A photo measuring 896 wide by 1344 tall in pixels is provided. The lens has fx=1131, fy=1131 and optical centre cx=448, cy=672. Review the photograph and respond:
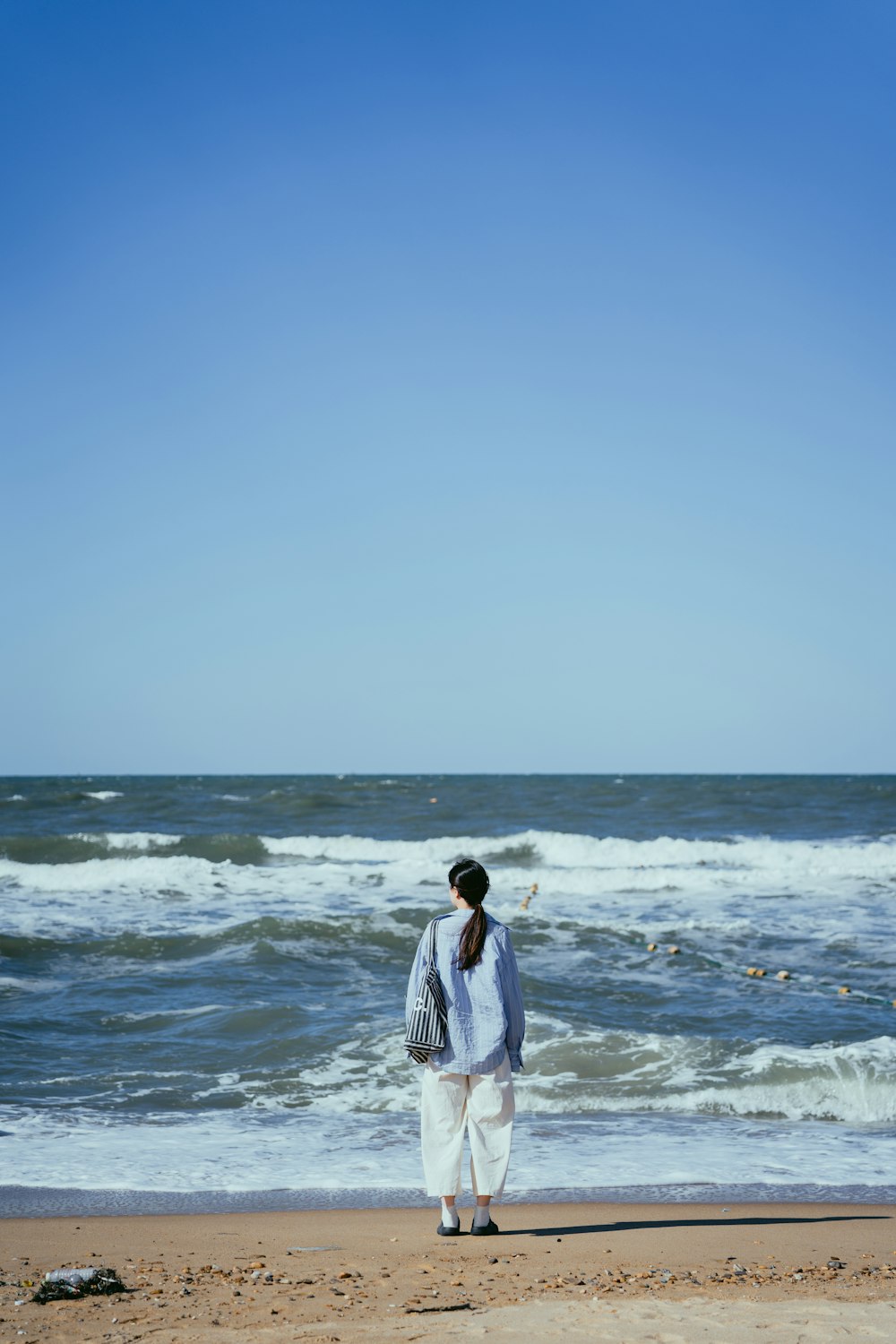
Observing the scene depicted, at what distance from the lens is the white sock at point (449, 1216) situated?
500 cm

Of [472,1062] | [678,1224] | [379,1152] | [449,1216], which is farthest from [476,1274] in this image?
[379,1152]

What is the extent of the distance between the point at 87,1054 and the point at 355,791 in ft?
127

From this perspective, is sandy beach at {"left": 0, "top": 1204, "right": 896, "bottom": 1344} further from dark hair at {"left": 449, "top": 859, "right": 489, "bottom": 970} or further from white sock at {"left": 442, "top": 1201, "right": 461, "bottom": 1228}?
dark hair at {"left": 449, "top": 859, "right": 489, "bottom": 970}

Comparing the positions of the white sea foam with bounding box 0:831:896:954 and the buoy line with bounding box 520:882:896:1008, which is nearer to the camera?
the buoy line with bounding box 520:882:896:1008

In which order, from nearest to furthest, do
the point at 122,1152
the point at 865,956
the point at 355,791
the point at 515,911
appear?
the point at 122,1152
the point at 865,956
the point at 515,911
the point at 355,791

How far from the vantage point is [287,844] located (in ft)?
94.3

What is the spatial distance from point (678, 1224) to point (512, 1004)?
1.39 metres

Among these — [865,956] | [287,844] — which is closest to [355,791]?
[287,844]

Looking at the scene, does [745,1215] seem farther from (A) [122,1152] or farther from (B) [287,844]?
(B) [287,844]

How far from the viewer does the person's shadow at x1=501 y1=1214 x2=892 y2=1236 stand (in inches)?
201

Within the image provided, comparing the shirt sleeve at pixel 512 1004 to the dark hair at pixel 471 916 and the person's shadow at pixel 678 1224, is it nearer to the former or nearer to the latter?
the dark hair at pixel 471 916

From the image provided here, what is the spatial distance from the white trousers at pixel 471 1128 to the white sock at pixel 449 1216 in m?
0.11

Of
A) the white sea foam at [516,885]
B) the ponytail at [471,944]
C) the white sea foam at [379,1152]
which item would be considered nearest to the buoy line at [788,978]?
the white sea foam at [516,885]

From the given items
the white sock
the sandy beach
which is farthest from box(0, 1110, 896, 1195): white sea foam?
the white sock
